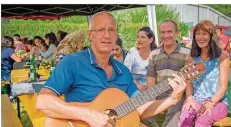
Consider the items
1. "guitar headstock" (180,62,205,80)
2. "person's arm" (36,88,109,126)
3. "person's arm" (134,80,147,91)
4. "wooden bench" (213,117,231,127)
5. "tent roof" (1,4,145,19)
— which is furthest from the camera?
"wooden bench" (213,117,231,127)

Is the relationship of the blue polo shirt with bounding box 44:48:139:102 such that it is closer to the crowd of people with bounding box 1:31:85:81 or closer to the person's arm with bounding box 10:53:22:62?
the crowd of people with bounding box 1:31:85:81

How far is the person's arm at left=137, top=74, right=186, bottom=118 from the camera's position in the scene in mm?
2438

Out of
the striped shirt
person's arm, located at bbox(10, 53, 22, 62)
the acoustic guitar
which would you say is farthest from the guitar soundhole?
person's arm, located at bbox(10, 53, 22, 62)

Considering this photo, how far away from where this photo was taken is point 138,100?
2559 millimetres

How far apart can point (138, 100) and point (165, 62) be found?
1.56 ft

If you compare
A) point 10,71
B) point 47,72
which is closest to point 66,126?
point 47,72

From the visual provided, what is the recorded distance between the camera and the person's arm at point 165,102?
2.44 meters

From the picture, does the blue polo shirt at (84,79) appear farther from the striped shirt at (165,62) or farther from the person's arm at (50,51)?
the person's arm at (50,51)

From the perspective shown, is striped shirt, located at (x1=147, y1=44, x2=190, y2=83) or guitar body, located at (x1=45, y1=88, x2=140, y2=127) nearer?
guitar body, located at (x1=45, y1=88, x2=140, y2=127)

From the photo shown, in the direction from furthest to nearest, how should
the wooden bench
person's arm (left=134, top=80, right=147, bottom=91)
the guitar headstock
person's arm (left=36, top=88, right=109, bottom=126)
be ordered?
1. the wooden bench
2. person's arm (left=134, top=80, right=147, bottom=91)
3. the guitar headstock
4. person's arm (left=36, top=88, right=109, bottom=126)

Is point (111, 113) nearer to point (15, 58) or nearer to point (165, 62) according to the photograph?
point (165, 62)

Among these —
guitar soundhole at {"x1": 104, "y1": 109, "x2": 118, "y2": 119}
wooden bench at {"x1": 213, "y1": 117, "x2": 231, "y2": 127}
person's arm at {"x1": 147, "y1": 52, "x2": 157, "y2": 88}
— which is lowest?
wooden bench at {"x1": 213, "y1": 117, "x2": 231, "y2": 127}

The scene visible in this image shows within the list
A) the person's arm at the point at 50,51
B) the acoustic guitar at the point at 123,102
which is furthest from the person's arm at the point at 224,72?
the person's arm at the point at 50,51

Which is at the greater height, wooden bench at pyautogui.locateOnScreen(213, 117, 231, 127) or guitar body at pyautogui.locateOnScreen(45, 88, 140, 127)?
guitar body at pyautogui.locateOnScreen(45, 88, 140, 127)
